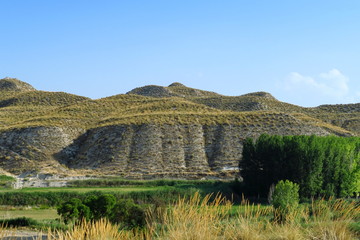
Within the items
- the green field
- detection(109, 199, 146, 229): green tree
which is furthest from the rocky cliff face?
detection(109, 199, 146, 229): green tree

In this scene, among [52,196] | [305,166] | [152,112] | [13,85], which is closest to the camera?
[52,196]

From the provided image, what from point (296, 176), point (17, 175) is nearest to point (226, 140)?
point (296, 176)

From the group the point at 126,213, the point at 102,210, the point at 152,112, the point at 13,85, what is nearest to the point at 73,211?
the point at 102,210

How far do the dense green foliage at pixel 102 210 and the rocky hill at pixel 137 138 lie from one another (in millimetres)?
31190

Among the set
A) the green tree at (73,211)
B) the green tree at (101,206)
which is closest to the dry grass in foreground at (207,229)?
the green tree at (73,211)

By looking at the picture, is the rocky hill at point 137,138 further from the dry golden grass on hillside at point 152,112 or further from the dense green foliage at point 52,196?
the dense green foliage at point 52,196

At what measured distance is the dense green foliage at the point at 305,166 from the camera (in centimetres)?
4791

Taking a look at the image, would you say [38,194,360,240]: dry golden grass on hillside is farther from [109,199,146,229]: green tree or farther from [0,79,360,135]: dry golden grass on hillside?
[0,79,360,135]: dry golden grass on hillside

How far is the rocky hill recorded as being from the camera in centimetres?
6469

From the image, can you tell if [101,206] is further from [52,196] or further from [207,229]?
[207,229]

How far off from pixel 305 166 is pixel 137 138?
30.9 meters

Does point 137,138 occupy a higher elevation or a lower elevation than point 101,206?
higher

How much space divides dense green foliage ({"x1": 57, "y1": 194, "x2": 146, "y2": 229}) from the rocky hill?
31.2 meters

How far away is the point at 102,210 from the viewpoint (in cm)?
2838
